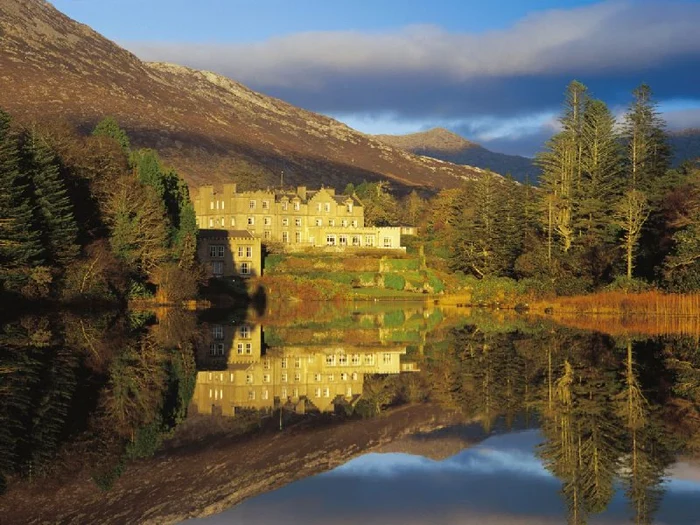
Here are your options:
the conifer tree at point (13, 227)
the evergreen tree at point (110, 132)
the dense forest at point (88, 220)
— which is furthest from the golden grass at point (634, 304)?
the evergreen tree at point (110, 132)

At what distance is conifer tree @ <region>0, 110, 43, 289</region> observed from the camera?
1597 inches

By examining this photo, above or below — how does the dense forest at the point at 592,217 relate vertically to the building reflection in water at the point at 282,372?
above

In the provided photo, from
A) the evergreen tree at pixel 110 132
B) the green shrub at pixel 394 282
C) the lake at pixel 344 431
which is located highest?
the evergreen tree at pixel 110 132

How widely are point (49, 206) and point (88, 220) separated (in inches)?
299

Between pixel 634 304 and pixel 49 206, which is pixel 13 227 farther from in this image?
pixel 634 304

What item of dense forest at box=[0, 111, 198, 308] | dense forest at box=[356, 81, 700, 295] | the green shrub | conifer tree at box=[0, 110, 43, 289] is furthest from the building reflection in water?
the green shrub

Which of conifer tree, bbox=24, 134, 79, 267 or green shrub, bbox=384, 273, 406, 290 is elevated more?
conifer tree, bbox=24, 134, 79, 267

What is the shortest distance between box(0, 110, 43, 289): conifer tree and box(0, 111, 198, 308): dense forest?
44 mm

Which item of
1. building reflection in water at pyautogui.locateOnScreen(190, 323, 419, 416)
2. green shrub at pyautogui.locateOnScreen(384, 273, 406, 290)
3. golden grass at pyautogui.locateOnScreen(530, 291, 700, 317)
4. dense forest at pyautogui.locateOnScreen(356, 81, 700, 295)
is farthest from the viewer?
green shrub at pyautogui.locateOnScreen(384, 273, 406, 290)

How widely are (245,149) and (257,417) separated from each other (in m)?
182

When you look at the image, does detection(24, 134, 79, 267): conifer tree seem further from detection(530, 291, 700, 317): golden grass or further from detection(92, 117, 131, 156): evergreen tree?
detection(530, 291, 700, 317): golden grass

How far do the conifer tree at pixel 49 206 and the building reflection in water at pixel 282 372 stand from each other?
1220cm

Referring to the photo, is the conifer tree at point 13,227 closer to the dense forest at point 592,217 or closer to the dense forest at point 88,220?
the dense forest at point 88,220

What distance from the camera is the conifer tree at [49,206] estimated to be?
147 feet
